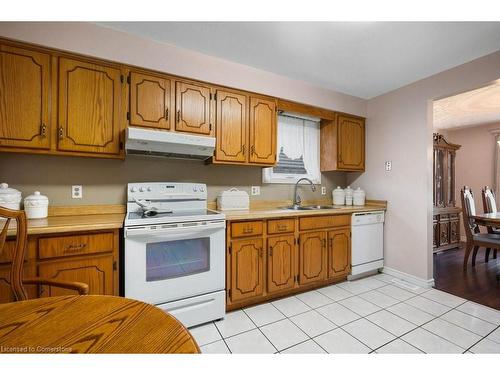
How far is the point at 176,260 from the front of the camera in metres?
1.78

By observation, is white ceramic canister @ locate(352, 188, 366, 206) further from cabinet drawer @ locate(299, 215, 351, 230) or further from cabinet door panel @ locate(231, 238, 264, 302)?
cabinet door panel @ locate(231, 238, 264, 302)

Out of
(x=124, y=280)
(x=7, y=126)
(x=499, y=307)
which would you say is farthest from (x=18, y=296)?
(x=499, y=307)

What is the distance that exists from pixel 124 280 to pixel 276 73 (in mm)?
2444

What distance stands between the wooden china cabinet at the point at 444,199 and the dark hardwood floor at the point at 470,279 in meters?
0.39

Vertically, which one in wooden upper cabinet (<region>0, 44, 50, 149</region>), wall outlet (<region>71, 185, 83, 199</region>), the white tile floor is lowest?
the white tile floor

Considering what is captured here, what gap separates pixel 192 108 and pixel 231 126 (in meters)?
0.41

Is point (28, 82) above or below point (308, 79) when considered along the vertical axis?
below

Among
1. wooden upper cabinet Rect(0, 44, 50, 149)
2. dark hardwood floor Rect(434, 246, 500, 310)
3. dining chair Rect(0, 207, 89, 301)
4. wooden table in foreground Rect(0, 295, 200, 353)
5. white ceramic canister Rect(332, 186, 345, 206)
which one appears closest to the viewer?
wooden table in foreground Rect(0, 295, 200, 353)

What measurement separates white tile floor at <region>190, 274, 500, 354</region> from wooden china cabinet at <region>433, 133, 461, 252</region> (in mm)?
1938

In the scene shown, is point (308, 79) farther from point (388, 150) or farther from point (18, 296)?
point (18, 296)

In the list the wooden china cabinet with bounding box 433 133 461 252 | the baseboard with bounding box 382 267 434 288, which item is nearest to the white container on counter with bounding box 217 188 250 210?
the baseboard with bounding box 382 267 434 288

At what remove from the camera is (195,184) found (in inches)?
92.1

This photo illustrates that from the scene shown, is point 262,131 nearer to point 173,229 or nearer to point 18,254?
point 173,229

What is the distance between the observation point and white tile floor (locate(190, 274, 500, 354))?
1592 millimetres
